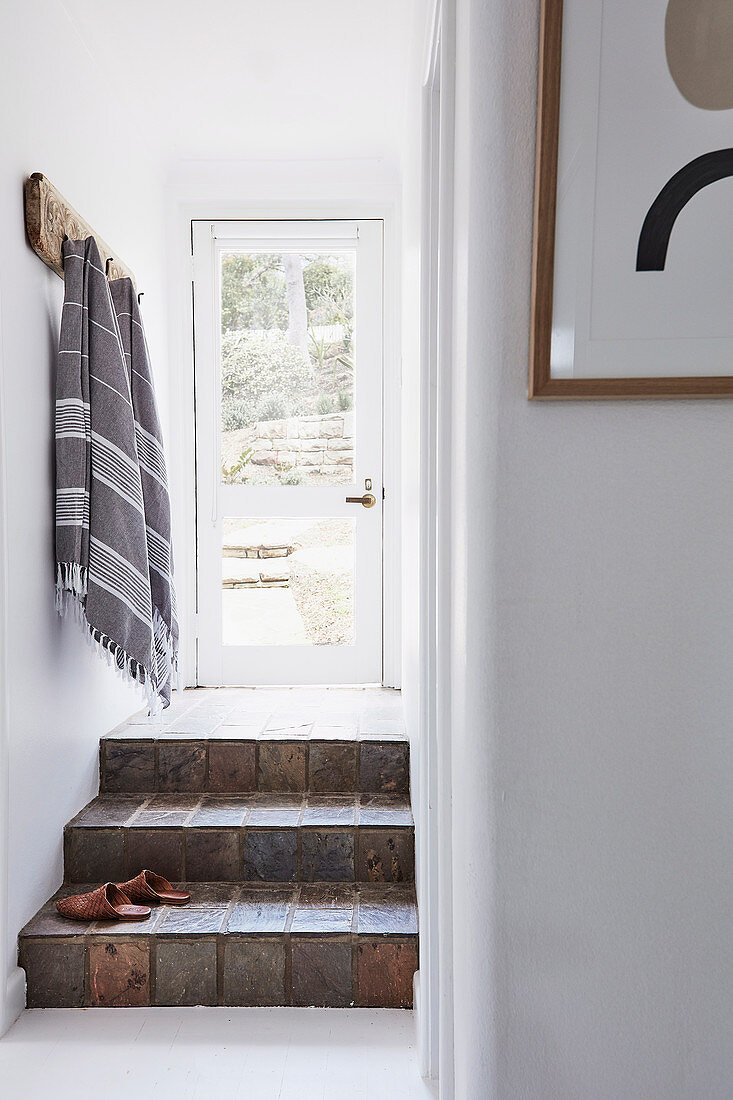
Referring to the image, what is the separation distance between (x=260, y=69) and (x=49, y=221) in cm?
97

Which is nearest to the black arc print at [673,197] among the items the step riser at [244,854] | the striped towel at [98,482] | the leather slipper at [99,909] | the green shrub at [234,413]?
the striped towel at [98,482]

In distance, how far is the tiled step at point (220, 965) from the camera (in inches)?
73.0

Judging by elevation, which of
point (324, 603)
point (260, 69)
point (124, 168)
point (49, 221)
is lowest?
point (324, 603)

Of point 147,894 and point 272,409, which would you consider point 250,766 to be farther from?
point 272,409

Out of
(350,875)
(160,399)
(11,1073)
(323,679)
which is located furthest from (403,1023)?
(160,399)

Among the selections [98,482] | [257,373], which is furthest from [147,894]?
[257,373]

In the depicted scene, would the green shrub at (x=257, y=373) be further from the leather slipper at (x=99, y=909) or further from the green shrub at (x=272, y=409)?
the leather slipper at (x=99, y=909)

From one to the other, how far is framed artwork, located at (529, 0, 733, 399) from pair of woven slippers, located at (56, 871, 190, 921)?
169cm

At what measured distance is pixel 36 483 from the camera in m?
1.95

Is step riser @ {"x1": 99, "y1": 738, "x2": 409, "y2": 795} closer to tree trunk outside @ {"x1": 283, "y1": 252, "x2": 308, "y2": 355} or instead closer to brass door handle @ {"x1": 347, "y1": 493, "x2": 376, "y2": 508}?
brass door handle @ {"x1": 347, "y1": 493, "x2": 376, "y2": 508}

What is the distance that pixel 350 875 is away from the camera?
7.06 ft

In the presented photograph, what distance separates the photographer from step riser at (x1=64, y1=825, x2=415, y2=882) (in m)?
2.13

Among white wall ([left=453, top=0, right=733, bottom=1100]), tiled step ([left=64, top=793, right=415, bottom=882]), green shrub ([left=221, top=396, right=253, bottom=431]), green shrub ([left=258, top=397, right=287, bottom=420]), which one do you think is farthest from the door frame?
white wall ([left=453, top=0, right=733, bottom=1100])

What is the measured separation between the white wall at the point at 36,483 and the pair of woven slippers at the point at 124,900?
11 centimetres
